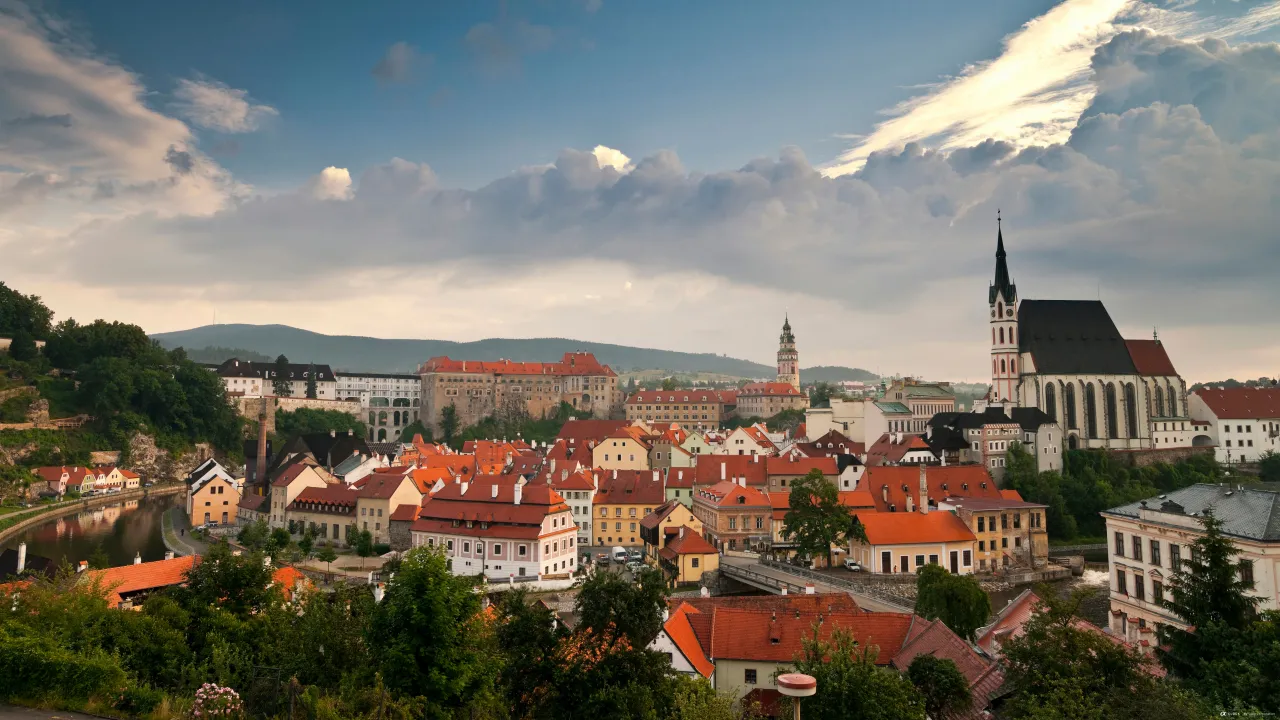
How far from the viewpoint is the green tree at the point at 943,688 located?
16344mm

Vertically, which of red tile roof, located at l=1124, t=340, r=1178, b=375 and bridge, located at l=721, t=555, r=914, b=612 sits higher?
red tile roof, located at l=1124, t=340, r=1178, b=375

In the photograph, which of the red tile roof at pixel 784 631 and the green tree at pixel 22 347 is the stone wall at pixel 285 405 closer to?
the green tree at pixel 22 347

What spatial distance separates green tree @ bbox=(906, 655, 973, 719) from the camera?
16.3 meters

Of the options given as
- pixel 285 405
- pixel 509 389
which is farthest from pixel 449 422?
pixel 285 405

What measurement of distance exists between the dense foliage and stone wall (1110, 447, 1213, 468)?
72 cm

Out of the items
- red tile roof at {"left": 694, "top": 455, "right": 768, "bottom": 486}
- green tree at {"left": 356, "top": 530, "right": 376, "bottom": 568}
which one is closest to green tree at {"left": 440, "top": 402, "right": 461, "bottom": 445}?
red tile roof at {"left": 694, "top": 455, "right": 768, "bottom": 486}

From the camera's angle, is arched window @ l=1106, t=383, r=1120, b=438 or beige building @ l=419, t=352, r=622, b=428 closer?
arched window @ l=1106, t=383, r=1120, b=438

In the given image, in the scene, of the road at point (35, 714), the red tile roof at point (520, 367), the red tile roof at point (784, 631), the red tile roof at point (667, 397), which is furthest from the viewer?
the red tile roof at point (520, 367)

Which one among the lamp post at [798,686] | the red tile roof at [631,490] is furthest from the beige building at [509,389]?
the lamp post at [798,686]

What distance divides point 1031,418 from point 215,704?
216 ft

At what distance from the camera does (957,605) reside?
1038 inches

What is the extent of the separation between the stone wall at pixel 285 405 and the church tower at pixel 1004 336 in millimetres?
78532

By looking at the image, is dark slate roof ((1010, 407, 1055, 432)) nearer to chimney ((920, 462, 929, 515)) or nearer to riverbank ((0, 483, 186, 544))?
chimney ((920, 462, 929, 515))

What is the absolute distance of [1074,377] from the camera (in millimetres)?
72500
